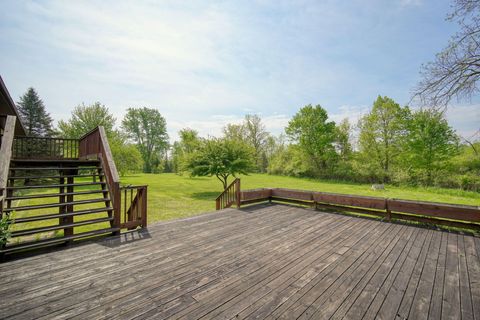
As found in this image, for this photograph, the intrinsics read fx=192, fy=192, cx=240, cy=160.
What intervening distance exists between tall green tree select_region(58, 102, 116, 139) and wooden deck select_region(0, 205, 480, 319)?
24.4 meters

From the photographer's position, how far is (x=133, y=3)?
16.0 ft

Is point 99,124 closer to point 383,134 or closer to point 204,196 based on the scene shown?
point 204,196

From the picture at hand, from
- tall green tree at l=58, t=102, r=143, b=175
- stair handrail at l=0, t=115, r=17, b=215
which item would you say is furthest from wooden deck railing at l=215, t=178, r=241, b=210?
tall green tree at l=58, t=102, r=143, b=175

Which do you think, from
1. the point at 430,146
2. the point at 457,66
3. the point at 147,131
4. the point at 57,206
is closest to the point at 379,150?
the point at 430,146

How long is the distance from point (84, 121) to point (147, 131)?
16.7m

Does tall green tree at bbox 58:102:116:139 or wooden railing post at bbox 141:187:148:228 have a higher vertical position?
tall green tree at bbox 58:102:116:139

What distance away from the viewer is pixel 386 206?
5527mm

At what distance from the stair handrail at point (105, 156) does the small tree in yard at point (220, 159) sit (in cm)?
630

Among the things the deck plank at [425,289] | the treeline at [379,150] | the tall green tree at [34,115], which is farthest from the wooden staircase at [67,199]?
the tall green tree at [34,115]

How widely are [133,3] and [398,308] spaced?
7642 millimetres

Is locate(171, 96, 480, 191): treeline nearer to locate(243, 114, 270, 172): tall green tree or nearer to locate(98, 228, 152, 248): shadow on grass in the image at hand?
locate(243, 114, 270, 172): tall green tree

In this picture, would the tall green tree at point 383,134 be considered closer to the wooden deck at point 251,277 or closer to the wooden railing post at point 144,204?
the wooden deck at point 251,277

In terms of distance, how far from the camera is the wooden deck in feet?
6.69

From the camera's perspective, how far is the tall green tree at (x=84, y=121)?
22444 millimetres
